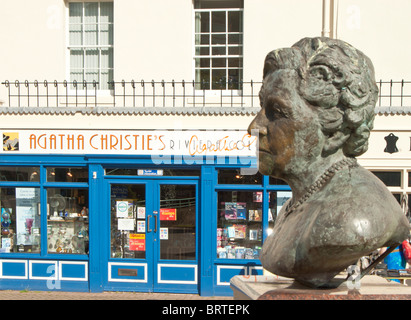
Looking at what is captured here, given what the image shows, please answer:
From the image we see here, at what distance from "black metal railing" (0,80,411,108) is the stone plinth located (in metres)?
6.36

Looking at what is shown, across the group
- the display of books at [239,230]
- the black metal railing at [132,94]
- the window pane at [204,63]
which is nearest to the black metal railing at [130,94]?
the black metal railing at [132,94]

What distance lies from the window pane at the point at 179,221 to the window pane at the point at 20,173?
259 centimetres

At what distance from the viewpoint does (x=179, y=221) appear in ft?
31.9

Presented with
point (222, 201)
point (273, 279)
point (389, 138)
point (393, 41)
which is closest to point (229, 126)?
point (222, 201)

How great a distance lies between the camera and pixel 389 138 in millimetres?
9031

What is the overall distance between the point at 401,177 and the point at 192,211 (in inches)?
160

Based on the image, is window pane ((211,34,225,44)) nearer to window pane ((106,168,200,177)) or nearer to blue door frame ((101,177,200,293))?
window pane ((106,168,200,177))

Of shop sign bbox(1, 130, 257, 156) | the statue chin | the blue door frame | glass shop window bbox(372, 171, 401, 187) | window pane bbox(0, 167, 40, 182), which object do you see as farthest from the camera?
window pane bbox(0, 167, 40, 182)

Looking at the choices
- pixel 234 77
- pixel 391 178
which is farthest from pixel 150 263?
pixel 391 178

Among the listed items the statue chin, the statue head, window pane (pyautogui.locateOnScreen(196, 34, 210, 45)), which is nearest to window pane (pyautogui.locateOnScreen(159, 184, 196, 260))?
window pane (pyautogui.locateOnScreen(196, 34, 210, 45))

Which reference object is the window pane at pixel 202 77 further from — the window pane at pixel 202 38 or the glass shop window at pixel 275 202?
the glass shop window at pixel 275 202

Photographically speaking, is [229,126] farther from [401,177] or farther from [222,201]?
[401,177]

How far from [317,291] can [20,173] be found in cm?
837

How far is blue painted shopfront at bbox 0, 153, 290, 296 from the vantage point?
9430 millimetres
